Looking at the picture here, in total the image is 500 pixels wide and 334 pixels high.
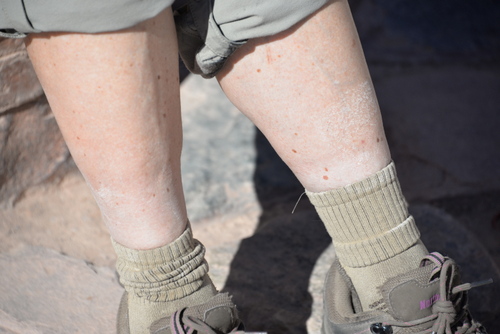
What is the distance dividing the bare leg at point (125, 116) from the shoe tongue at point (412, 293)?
0.29 meters

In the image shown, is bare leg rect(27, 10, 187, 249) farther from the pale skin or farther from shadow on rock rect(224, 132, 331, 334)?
shadow on rock rect(224, 132, 331, 334)

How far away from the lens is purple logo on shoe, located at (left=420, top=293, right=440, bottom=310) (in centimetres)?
82

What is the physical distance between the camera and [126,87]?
0.71m

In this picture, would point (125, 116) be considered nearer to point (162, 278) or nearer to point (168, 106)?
point (168, 106)

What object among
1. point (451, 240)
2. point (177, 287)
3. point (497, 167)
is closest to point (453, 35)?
point (497, 167)

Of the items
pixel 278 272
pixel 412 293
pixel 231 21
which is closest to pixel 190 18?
pixel 231 21

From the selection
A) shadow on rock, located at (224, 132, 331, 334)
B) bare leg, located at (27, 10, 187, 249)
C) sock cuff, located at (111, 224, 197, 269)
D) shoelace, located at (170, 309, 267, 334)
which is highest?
bare leg, located at (27, 10, 187, 249)

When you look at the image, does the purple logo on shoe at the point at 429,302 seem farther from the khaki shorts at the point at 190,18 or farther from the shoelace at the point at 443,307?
the khaki shorts at the point at 190,18

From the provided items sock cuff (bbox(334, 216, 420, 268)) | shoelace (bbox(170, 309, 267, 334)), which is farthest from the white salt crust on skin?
sock cuff (bbox(334, 216, 420, 268))

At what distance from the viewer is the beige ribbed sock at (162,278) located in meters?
0.83

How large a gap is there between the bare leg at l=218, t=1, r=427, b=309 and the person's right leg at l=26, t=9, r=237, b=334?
0.34 ft

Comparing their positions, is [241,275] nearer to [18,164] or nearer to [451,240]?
[451,240]

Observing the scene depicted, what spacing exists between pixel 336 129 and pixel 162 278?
297 millimetres

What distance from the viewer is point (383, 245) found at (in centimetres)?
83
